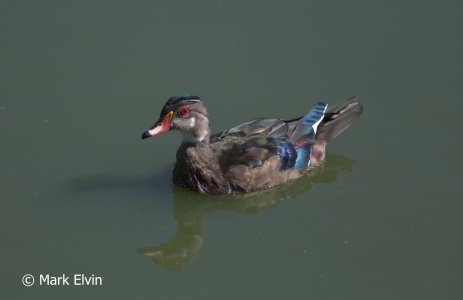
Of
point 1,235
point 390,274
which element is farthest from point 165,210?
point 390,274

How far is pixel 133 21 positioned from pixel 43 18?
1.17m

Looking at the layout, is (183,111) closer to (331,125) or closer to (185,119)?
(185,119)

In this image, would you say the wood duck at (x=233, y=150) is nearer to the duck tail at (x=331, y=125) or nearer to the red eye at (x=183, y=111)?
the red eye at (x=183, y=111)

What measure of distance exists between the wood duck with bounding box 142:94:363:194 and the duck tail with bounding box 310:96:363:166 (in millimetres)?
115

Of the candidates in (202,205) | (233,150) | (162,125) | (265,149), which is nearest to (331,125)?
(265,149)

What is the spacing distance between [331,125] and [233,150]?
1.23 meters

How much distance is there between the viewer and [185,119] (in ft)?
28.6

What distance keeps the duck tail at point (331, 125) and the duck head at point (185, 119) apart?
4.32ft

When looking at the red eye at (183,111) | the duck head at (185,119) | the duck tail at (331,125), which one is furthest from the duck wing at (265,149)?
the red eye at (183,111)

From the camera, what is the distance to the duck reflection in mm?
8250

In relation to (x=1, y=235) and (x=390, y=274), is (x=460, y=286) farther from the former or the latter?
(x=1, y=235)

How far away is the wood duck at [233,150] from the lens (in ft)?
28.7

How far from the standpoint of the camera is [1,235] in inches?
327

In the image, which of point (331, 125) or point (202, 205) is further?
point (331, 125)
